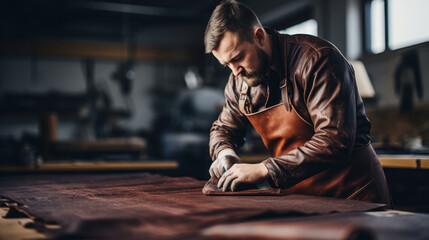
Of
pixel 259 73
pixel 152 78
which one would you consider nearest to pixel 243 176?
pixel 259 73

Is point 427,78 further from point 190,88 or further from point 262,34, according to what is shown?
point 190,88

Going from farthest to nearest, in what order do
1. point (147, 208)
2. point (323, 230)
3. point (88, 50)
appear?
point (88, 50), point (147, 208), point (323, 230)

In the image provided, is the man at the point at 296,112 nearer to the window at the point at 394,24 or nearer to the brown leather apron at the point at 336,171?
the brown leather apron at the point at 336,171

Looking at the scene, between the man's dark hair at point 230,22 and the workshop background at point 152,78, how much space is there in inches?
54.0

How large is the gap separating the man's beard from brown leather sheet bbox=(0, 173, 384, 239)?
1.43 ft

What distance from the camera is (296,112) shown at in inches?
63.7

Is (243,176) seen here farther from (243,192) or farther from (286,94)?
(286,94)

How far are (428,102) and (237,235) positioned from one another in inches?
146

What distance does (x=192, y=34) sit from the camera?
32.9ft

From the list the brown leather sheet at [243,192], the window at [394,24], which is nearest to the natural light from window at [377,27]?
the window at [394,24]

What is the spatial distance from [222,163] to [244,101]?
0.30m

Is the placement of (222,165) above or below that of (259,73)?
below

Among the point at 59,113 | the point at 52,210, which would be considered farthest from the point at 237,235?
the point at 59,113

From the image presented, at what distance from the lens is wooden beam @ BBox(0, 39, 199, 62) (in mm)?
8141
